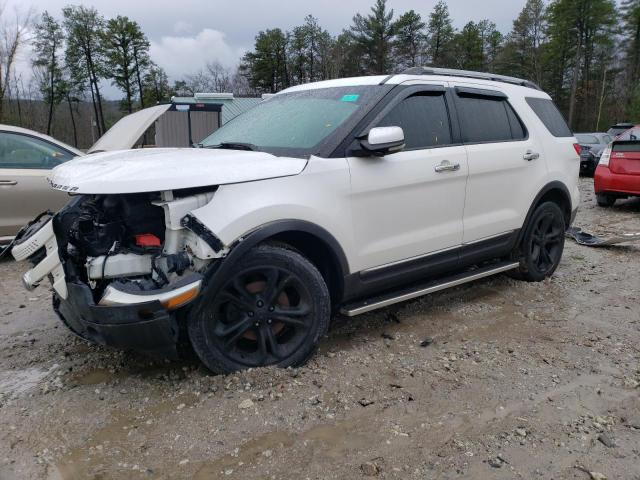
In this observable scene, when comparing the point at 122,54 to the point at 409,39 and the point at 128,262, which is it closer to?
the point at 409,39

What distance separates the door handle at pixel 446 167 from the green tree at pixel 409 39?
4723cm

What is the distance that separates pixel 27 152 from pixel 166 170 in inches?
169

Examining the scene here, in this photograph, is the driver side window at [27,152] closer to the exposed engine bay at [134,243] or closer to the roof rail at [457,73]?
the exposed engine bay at [134,243]

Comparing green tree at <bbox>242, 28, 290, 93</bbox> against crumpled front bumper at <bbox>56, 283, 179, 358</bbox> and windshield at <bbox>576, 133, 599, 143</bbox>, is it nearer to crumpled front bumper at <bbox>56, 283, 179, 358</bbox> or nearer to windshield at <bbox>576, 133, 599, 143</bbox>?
windshield at <bbox>576, 133, 599, 143</bbox>

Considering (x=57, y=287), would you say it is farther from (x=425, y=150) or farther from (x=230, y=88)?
(x=230, y=88)

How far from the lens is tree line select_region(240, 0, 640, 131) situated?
4491 centimetres

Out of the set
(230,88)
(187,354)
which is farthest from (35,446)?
(230,88)

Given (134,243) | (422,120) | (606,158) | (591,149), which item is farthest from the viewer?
(591,149)

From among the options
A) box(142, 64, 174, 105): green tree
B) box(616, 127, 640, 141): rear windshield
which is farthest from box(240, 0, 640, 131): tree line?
box(616, 127, 640, 141): rear windshield

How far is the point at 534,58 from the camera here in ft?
163

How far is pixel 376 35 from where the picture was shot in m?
47.6

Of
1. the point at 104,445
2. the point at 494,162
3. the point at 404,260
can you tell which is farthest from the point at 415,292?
the point at 104,445

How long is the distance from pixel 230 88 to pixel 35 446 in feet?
178

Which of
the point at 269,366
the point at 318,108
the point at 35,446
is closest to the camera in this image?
the point at 35,446
